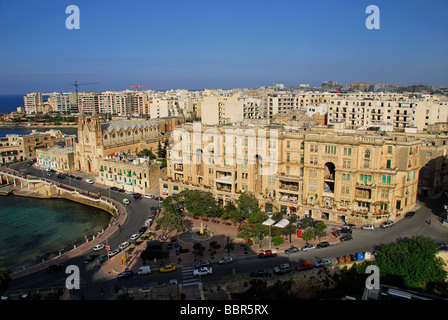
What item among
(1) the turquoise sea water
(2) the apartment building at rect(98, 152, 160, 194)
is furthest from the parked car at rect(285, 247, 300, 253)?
(2) the apartment building at rect(98, 152, 160, 194)

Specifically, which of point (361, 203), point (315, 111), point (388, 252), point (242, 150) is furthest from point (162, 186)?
point (315, 111)

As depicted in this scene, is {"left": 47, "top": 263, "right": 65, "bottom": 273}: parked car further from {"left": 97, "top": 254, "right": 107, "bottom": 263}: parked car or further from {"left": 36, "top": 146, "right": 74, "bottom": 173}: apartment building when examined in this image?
{"left": 36, "top": 146, "right": 74, "bottom": 173}: apartment building

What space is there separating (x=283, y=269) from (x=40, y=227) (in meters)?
35.0

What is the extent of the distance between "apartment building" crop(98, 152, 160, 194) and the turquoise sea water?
6230mm

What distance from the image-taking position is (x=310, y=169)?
4481 cm

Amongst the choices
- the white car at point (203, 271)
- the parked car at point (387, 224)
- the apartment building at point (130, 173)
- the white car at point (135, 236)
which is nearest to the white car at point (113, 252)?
the white car at point (135, 236)

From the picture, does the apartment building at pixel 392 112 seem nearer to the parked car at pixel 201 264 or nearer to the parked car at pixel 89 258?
the parked car at pixel 201 264

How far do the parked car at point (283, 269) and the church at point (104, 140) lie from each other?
42.8 m

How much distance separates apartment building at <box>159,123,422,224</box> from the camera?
41906mm

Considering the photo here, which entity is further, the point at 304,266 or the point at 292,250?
the point at 292,250

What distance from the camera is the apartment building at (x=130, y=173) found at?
5888 centimetres

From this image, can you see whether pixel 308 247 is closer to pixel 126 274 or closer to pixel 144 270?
pixel 144 270

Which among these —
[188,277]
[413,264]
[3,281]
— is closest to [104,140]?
[3,281]
